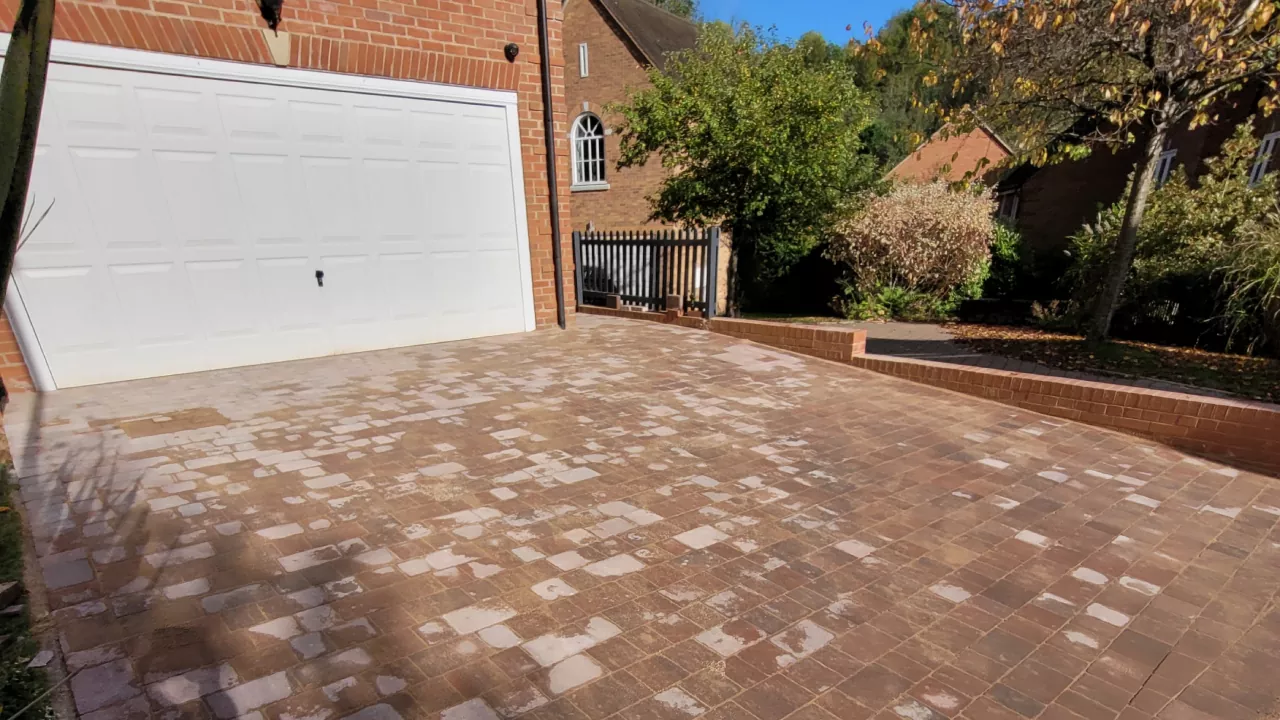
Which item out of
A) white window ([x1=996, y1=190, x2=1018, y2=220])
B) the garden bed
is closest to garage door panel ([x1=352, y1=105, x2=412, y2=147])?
the garden bed

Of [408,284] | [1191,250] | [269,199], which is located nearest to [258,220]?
[269,199]

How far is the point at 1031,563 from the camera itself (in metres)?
3.06

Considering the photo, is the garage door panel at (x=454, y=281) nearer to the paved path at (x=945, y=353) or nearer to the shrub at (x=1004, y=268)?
the paved path at (x=945, y=353)

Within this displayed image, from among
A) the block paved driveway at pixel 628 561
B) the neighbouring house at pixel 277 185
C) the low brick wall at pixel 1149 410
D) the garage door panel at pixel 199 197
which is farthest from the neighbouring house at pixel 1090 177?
the garage door panel at pixel 199 197

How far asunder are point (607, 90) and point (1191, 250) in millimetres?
15771

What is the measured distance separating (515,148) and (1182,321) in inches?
421

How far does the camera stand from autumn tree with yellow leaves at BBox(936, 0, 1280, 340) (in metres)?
5.97

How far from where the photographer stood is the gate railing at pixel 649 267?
938 cm

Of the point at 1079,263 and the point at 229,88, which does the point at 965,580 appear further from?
the point at 1079,263

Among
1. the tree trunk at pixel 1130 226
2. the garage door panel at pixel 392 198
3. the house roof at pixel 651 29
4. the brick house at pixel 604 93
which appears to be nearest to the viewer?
the garage door panel at pixel 392 198

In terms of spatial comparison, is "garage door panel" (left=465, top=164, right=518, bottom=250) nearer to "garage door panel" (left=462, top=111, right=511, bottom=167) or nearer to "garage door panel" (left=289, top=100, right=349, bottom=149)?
"garage door panel" (left=462, top=111, right=511, bottom=167)

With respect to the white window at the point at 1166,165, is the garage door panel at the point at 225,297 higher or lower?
lower

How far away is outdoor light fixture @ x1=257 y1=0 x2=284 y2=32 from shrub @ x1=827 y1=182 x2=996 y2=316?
10895 millimetres

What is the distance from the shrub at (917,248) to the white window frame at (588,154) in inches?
383
